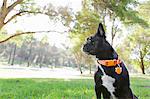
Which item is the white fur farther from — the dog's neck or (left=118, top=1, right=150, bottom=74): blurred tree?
(left=118, top=1, right=150, bottom=74): blurred tree

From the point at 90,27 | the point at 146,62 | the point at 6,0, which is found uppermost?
the point at 6,0

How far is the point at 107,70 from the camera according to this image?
19.6 feet

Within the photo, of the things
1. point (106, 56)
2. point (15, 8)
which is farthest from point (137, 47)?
point (106, 56)

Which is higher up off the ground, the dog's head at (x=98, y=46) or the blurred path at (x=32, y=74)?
the dog's head at (x=98, y=46)

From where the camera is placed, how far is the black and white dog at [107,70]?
5.95 meters

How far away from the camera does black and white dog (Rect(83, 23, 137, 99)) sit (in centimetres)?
595

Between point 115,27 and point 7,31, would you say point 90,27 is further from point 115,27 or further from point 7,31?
point 115,27

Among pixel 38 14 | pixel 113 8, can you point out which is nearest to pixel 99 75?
pixel 113 8

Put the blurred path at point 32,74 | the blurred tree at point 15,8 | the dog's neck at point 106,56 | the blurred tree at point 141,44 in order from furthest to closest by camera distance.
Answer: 1. the blurred tree at point 141,44
2. the blurred path at point 32,74
3. the blurred tree at point 15,8
4. the dog's neck at point 106,56

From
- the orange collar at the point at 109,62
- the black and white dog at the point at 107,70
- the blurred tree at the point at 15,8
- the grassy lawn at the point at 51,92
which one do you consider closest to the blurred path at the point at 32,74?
the blurred tree at the point at 15,8

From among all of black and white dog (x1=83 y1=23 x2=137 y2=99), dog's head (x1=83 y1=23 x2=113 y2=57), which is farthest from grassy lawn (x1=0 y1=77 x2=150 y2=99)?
dog's head (x1=83 y1=23 x2=113 y2=57)

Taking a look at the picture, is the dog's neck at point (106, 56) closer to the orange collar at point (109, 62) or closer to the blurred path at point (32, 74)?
the orange collar at point (109, 62)

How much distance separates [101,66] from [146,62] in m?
71.1

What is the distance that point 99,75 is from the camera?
6047 mm
